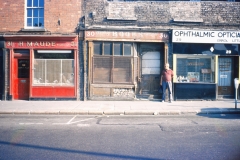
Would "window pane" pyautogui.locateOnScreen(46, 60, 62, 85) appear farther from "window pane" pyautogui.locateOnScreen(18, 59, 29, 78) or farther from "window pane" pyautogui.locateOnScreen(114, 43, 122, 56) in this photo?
"window pane" pyautogui.locateOnScreen(114, 43, 122, 56)

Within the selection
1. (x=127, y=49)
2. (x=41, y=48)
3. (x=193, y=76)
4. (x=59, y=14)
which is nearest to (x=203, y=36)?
(x=193, y=76)

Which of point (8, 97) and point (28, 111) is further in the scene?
point (8, 97)

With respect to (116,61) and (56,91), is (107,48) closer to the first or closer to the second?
(116,61)

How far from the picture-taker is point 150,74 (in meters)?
12.2

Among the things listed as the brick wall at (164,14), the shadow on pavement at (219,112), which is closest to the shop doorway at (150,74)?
the brick wall at (164,14)

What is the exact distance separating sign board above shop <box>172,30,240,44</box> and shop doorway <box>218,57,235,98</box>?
1296mm

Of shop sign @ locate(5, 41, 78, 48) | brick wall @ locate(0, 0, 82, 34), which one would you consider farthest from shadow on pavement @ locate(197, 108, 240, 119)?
brick wall @ locate(0, 0, 82, 34)

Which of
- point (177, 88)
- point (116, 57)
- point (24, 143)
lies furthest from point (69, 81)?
point (24, 143)

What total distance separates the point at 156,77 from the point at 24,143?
862 centimetres

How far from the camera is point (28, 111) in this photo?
894 cm

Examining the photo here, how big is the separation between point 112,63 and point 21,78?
550 cm

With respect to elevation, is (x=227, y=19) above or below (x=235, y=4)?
below

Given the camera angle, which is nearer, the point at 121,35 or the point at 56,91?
the point at 121,35

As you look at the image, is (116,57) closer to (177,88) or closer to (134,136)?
(177,88)
